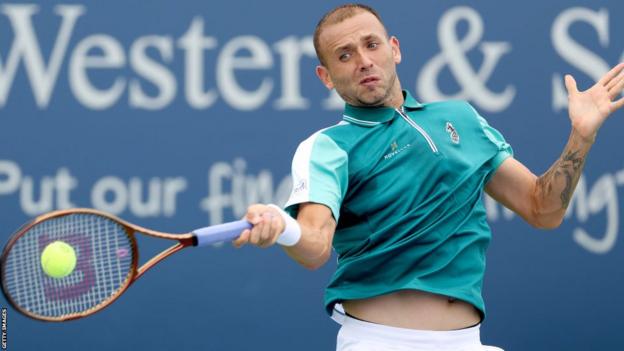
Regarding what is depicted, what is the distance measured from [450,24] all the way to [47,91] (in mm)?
1765

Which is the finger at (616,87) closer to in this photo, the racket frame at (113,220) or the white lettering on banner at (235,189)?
the racket frame at (113,220)

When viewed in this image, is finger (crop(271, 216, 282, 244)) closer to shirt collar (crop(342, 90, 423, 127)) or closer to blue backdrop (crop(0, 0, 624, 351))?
shirt collar (crop(342, 90, 423, 127))

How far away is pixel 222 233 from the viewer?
9.27ft

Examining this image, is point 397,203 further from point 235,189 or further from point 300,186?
point 235,189

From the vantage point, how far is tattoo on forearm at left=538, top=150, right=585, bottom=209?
131 inches

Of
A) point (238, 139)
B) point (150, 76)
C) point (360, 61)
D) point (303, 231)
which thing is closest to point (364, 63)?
point (360, 61)

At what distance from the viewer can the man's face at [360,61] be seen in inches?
131

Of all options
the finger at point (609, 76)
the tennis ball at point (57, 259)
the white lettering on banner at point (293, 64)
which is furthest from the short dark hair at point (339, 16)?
the white lettering on banner at point (293, 64)

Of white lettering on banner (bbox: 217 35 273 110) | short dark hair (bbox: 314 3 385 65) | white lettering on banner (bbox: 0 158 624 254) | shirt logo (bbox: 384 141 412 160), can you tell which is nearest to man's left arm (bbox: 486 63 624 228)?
shirt logo (bbox: 384 141 412 160)

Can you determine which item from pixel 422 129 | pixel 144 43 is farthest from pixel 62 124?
pixel 422 129

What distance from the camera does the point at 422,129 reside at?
3.35 meters

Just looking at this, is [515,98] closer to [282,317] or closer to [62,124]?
[282,317]

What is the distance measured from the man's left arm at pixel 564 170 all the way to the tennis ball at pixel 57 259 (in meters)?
1.32

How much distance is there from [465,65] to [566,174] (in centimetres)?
182
